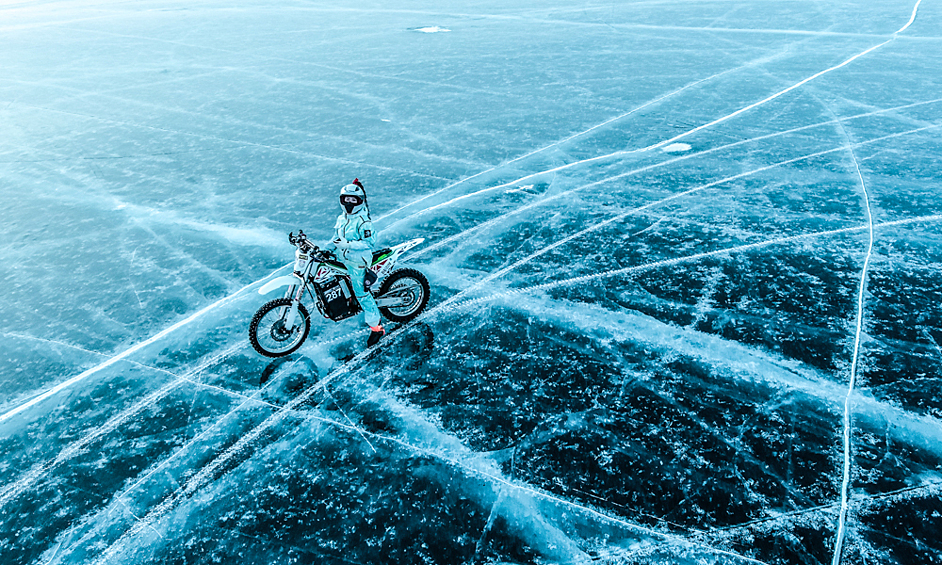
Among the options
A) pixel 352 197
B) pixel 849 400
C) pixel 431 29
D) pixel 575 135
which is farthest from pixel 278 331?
pixel 431 29

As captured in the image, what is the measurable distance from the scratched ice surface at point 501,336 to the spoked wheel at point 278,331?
20 cm

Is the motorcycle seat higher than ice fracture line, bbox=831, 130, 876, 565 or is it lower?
higher

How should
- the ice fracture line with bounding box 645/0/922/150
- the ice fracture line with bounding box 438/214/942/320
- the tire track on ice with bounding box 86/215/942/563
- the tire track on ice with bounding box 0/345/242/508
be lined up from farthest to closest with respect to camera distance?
the ice fracture line with bounding box 645/0/922/150, the ice fracture line with bounding box 438/214/942/320, the tire track on ice with bounding box 0/345/242/508, the tire track on ice with bounding box 86/215/942/563

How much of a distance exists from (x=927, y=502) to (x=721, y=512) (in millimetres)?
1495

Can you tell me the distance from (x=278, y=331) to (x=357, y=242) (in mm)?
1234

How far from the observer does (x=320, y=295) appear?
573 centimetres

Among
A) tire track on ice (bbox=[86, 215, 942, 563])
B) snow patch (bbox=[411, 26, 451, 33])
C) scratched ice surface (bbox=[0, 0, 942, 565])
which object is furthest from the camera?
snow patch (bbox=[411, 26, 451, 33])

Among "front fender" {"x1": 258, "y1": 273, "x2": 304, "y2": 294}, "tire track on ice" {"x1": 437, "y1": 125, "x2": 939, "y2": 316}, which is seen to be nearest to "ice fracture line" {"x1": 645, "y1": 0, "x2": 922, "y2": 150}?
"tire track on ice" {"x1": 437, "y1": 125, "x2": 939, "y2": 316}

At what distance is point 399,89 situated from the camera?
15.4 meters

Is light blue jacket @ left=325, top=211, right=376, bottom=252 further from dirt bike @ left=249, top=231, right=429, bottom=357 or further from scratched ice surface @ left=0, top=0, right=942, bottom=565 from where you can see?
scratched ice surface @ left=0, top=0, right=942, bottom=565

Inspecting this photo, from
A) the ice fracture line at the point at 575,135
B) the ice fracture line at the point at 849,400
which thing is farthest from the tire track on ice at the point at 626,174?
the ice fracture line at the point at 849,400

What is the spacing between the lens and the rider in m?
5.29

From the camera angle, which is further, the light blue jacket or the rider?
the light blue jacket

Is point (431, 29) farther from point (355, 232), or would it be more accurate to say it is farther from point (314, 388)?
point (314, 388)
